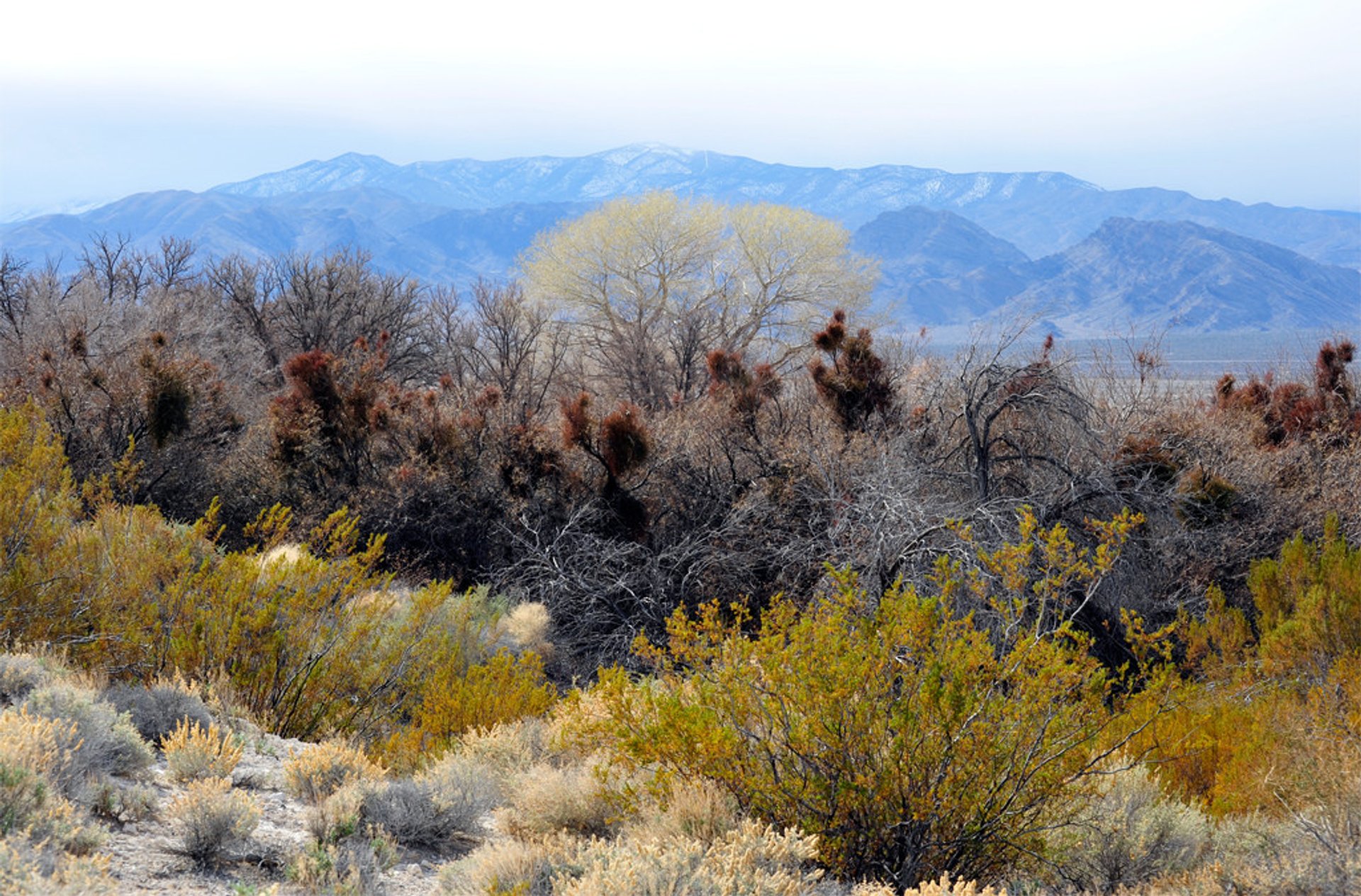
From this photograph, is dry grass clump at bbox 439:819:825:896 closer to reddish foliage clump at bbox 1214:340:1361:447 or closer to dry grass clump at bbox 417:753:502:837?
dry grass clump at bbox 417:753:502:837

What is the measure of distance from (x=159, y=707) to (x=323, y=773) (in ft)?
4.21

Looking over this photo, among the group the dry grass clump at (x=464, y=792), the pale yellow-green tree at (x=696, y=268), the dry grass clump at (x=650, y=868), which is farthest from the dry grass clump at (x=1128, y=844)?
the pale yellow-green tree at (x=696, y=268)

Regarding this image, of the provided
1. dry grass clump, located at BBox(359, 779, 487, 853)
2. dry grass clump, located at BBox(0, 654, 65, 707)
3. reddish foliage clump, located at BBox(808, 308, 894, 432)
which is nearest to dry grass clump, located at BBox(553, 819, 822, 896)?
dry grass clump, located at BBox(359, 779, 487, 853)

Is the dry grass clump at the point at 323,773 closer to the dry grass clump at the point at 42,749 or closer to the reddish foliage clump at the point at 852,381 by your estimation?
the dry grass clump at the point at 42,749

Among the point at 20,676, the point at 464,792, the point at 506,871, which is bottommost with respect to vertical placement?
the point at 464,792

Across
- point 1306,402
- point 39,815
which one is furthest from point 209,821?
point 1306,402

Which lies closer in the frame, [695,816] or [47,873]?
[47,873]

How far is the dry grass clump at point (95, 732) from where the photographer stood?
14.9ft

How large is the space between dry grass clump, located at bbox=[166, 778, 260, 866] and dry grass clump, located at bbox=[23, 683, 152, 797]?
1.75 feet

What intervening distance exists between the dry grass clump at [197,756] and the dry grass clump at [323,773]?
0.98 ft

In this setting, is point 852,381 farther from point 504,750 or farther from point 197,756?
point 197,756

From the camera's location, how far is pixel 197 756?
490cm

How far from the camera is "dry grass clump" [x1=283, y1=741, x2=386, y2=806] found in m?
5.01

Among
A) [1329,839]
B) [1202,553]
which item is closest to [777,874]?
[1329,839]
